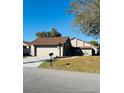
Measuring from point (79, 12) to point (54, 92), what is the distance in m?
6.66

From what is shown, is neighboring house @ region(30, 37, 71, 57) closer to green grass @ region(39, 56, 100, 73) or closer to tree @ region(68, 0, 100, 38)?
tree @ region(68, 0, 100, 38)

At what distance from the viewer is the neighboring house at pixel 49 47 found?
19.2 metres

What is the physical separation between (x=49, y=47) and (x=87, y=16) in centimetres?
1070

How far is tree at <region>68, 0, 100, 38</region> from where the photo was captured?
8594 millimetres

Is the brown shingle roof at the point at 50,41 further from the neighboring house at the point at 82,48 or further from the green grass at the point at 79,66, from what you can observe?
the green grass at the point at 79,66

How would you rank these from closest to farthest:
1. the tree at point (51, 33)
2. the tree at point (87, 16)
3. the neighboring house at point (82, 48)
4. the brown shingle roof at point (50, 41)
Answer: the tree at point (87, 16) → the brown shingle roof at point (50, 41) → the neighboring house at point (82, 48) → the tree at point (51, 33)

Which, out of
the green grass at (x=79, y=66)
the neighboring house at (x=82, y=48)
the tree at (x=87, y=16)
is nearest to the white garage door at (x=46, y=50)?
the neighboring house at (x=82, y=48)

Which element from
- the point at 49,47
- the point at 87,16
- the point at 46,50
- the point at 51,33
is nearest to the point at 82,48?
the point at 49,47

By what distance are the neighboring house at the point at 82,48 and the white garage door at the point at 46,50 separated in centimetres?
382

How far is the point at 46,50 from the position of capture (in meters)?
19.7

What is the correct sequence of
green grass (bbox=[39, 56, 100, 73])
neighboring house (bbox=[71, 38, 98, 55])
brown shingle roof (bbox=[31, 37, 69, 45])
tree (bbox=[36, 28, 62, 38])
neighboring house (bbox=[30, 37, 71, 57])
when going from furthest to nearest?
tree (bbox=[36, 28, 62, 38])
neighboring house (bbox=[71, 38, 98, 55])
brown shingle roof (bbox=[31, 37, 69, 45])
neighboring house (bbox=[30, 37, 71, 57])
green grass (bbox=[39, 56, 100, 73])

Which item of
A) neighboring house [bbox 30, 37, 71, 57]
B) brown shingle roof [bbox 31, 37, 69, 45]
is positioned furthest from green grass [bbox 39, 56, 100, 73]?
brown shingle roof [bbox 31, 37, 69, 45]

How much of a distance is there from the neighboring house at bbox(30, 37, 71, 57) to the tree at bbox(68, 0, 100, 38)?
848 centimetres
